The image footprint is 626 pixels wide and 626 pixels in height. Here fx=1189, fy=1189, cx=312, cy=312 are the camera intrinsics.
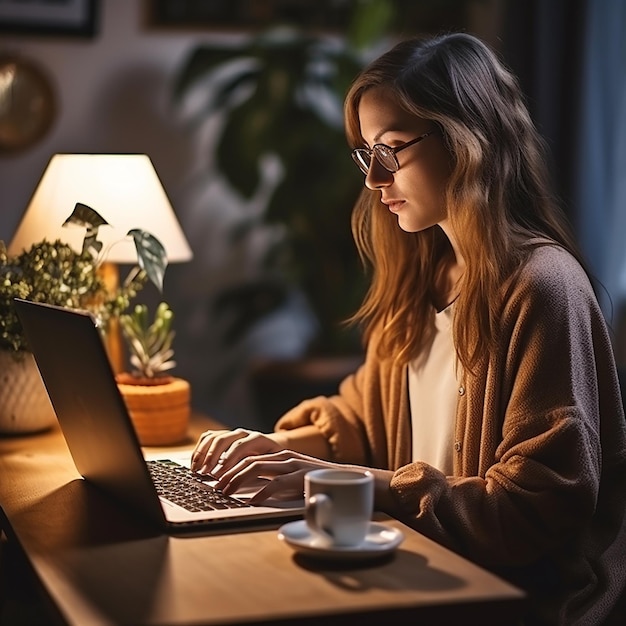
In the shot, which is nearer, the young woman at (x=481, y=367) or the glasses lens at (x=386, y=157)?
the young woman at (x=481, y=367)

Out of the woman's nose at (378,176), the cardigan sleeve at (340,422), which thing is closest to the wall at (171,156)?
the cardigan sleeve at (340,422)

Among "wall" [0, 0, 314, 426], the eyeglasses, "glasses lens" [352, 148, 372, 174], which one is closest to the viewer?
the eyeglasses

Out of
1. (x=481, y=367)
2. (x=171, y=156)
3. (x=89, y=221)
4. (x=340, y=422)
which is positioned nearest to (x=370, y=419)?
(x=340, y=422)

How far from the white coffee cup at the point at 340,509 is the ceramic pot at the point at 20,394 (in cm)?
92

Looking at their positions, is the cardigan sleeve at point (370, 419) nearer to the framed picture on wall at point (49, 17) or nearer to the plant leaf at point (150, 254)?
the plant leaf at point (150, 254)

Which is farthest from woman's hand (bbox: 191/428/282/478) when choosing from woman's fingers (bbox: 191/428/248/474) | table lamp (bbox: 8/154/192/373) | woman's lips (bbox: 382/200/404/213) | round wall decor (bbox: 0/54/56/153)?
round wall decor (bbox: 0/54/56/153)

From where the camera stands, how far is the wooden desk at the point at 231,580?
3.70ft

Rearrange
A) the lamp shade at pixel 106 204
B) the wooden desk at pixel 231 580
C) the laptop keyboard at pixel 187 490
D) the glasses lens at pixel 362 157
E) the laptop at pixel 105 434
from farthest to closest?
the lamp shade at pixel 106 204 < the glasses lens at pixel 362 157 < the laptop keyboard at pixel 187 490 < the laptop at pixel 105 434 < the wooden desk at pixel 231 580

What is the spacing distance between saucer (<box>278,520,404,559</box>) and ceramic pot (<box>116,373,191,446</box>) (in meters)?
0.70

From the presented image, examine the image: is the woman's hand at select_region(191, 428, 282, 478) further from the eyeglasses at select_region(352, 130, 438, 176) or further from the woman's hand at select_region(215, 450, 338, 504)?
the eyeglasses at select_region(352, 130, 438, 176)

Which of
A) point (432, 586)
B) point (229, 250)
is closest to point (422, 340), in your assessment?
point (432, 586)

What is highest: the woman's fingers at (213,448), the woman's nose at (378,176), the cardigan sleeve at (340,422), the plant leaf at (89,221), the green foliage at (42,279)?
the woman's nose at (378,176)

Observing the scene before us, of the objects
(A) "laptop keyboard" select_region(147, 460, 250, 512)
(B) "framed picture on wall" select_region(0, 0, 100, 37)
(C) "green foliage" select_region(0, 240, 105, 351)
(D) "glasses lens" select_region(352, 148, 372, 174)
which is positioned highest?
(B) "framed picture on wall" select_region(0, 0, 100, 37)

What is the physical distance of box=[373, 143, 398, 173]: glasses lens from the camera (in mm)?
1740
